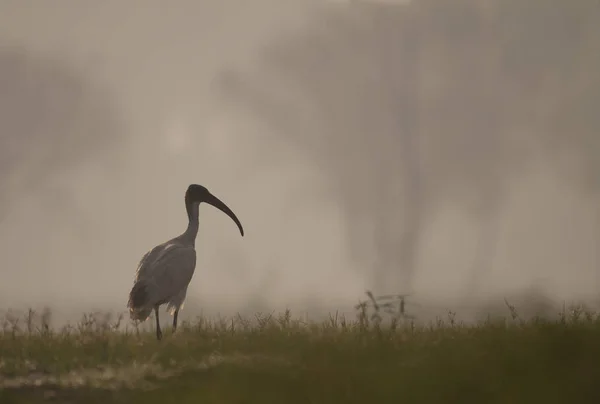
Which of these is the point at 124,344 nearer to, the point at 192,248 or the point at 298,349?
the point at 298,349

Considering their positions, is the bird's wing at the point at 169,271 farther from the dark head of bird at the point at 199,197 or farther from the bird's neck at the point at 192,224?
the dark head of bird at the point at 199,197

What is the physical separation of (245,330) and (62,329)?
2401 mm

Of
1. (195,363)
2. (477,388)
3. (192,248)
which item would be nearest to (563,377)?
(477,388)

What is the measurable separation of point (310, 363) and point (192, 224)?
24.1ft

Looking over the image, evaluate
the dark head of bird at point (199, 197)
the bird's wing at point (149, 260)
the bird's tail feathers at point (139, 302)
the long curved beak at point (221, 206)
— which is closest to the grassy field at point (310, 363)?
the bird's tail feathers at point (139, 302)

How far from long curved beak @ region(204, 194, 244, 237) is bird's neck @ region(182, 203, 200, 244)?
538mm

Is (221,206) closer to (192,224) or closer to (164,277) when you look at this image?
(192,224)

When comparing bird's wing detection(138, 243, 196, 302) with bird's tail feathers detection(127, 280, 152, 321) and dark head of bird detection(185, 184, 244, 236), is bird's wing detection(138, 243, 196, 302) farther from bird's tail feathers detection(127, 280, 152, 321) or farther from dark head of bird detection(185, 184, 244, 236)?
dark head of bird detection(185, 184, 244, 236)

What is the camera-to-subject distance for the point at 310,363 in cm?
827

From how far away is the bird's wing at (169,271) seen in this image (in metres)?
13.8

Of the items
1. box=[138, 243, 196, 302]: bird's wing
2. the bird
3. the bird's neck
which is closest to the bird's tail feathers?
the bird

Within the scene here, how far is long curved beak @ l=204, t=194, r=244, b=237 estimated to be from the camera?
1625cm

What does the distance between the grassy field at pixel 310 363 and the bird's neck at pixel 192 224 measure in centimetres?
335

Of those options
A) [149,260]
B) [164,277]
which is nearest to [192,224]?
[149,260]
